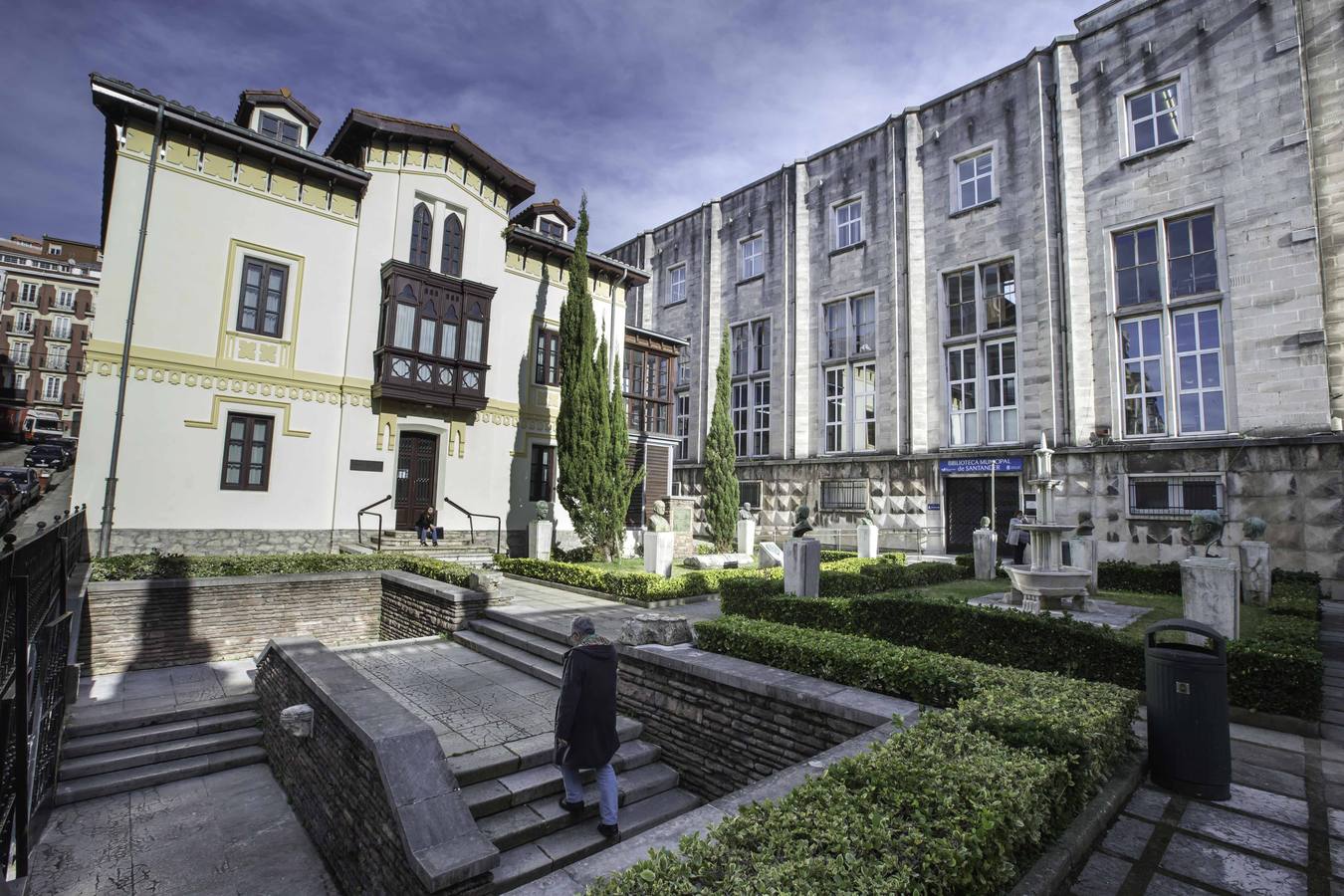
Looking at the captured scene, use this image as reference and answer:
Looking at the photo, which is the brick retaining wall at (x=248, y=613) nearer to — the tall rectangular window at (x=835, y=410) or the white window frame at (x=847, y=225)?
the tall rectangular window at (x=835, y=410)

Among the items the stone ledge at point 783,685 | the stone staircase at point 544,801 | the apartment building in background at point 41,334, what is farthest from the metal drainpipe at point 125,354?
the apartment building in background at point 41,334

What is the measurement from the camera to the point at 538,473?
854 inches

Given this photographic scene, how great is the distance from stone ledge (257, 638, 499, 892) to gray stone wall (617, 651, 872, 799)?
2349 mm

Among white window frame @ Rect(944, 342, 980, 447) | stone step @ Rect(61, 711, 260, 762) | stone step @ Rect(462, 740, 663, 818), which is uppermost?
white window frame @ Rect(944, 342, 980, 447)

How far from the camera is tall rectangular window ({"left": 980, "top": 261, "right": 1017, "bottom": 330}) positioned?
71.6 feet

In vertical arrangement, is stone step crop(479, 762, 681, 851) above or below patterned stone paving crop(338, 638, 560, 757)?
below

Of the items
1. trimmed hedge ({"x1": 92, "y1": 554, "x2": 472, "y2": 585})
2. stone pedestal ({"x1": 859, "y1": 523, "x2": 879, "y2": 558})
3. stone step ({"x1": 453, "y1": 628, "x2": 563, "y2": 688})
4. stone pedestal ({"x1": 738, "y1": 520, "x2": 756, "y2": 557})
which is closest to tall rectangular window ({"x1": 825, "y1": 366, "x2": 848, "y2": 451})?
stone pedestal ({"x1": 738, "y1": 520, "x2": 756, "y2": 557})

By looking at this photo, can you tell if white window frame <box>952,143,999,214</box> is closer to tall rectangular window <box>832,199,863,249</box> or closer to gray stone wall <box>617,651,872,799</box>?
tall rectangular window <box>832,199,863,249</box>

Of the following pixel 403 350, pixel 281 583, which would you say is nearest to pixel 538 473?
pixel 403 350

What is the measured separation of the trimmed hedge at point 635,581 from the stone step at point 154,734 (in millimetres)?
6429

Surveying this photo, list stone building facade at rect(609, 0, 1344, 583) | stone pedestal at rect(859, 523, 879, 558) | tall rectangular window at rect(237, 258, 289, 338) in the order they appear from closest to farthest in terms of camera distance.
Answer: tall rectangular window at rect(237, 258, 289, 338)
stone building facade at rect(609, 0, 1344, 583)
stone pedestal at rect(859, 523, 879, 558)

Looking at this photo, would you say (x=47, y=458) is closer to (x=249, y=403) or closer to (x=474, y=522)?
(x=249, y=403)

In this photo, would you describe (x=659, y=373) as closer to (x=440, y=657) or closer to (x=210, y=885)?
(x=440, y=657)

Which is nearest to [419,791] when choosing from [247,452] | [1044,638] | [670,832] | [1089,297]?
[670,832]
